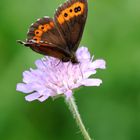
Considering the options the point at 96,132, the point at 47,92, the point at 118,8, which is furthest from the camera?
the point at 118,8

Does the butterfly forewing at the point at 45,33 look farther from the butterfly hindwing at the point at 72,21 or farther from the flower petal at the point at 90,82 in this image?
the flower petal at the point at 90,82

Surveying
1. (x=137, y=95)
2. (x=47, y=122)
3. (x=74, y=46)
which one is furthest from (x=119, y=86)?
(x=74, y=46)

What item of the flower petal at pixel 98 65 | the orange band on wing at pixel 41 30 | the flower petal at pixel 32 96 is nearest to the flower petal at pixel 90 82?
the flower petal at pixel 98 65

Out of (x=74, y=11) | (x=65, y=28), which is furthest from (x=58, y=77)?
(x=74, y=11)

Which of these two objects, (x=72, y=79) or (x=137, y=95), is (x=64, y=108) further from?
(x=72, y=79)

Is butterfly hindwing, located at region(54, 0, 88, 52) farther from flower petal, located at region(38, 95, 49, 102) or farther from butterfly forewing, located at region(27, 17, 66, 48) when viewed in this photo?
flower petal, located at region(38, 95, 49, 102)

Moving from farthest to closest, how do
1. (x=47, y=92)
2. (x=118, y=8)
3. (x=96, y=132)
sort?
(x=118, y=8), (x=96, y=132), (x=47, y=92)

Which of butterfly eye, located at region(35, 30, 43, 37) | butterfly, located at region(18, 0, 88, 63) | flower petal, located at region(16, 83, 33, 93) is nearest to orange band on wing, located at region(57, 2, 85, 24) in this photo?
butterfly, located at region(18, 0, 88, 63)
